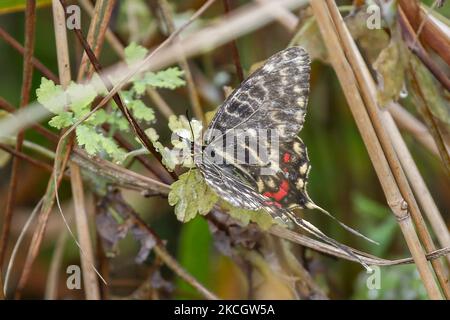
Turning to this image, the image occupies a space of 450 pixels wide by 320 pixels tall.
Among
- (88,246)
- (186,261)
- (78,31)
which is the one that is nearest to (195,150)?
(78,31)

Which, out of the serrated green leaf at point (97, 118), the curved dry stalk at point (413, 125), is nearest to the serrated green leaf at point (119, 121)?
the serrated green leaf at point (97, 118)

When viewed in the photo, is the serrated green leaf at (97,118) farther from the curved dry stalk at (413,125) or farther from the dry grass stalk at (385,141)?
the curved dry stalk at (413,125)

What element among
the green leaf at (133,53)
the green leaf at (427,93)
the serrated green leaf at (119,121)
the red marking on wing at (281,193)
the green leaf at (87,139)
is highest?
the green leaf at (133,53)

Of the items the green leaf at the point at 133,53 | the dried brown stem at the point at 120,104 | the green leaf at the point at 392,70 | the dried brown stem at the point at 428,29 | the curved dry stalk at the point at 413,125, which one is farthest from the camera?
the curved dry stalk at the point at 413,125

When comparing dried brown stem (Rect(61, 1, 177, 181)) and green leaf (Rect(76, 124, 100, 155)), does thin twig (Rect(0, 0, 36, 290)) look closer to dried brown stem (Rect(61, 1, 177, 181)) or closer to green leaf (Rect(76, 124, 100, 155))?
dried brown stem (Rect(61, 1, 177, 181))

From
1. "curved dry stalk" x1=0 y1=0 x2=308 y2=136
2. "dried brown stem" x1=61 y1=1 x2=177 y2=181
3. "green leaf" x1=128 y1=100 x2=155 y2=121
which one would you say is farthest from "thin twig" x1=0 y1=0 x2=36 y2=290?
"green leaf" x1=128 y1=100 x2=155 y2=121
